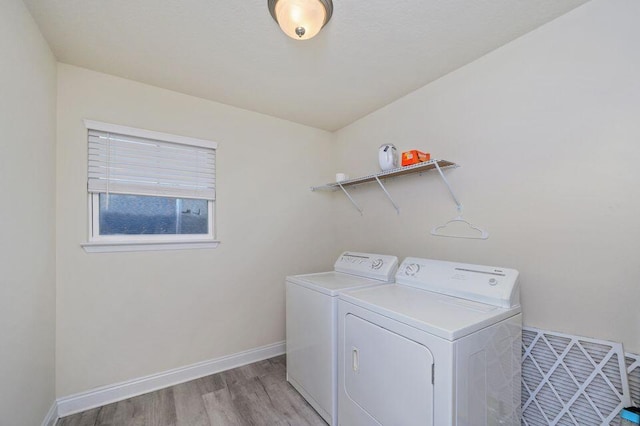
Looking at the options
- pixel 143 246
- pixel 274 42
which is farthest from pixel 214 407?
pixel 274 42

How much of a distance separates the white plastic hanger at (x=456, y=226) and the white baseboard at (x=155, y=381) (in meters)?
1.88

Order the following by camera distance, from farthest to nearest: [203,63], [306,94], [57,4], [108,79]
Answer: [306,94]
[108,79]
[203,63]
[57,4]

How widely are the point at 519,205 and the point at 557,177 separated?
23 centimetres

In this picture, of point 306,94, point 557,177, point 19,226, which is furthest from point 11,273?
point 557,177

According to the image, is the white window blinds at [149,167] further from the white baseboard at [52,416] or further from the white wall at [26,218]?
the white baseboard at [52,416]

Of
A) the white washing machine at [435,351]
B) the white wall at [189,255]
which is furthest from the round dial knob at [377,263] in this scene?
the white wall at [189,255]

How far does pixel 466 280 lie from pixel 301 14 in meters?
1.65

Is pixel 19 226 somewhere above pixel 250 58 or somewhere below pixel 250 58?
below

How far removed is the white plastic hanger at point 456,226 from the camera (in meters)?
1.73

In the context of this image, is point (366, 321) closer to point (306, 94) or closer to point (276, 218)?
point (276, 218)

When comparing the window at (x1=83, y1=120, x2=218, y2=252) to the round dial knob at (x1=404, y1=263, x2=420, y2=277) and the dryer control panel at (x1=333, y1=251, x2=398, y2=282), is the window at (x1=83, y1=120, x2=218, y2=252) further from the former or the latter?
the round dial knob at (x1=404, y1=263, x2=420, y2=277)

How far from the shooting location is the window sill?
1.86 metres

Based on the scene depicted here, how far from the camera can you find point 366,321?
1.42 m

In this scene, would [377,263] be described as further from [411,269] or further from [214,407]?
[214,407]
